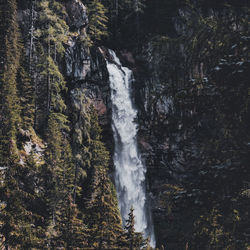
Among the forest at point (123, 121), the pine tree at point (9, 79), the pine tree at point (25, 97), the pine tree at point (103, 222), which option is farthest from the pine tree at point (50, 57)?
the pine tree at point (103, 222)

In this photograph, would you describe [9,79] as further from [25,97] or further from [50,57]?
[50,57]

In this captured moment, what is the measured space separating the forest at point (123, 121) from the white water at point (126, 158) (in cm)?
22

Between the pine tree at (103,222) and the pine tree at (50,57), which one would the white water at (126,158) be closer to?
the pine tree at (50,57)

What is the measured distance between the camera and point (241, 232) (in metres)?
4.99

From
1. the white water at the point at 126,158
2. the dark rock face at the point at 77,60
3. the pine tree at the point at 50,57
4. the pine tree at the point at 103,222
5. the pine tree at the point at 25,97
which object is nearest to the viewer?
the pine tree at the point at 103,222

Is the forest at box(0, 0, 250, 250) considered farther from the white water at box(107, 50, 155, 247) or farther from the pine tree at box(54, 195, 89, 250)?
the white water at box(107, 50, 155, 247)

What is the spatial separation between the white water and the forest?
221mm

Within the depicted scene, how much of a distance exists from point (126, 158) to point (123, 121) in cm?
437

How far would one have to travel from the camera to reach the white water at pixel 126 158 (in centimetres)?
3027

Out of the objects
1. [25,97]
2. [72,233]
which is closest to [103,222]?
[72,233]

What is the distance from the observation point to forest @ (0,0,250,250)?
511 centimetres

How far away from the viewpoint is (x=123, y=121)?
31859 mm

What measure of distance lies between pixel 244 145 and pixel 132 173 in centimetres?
2685

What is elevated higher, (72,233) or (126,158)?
(126,158)
